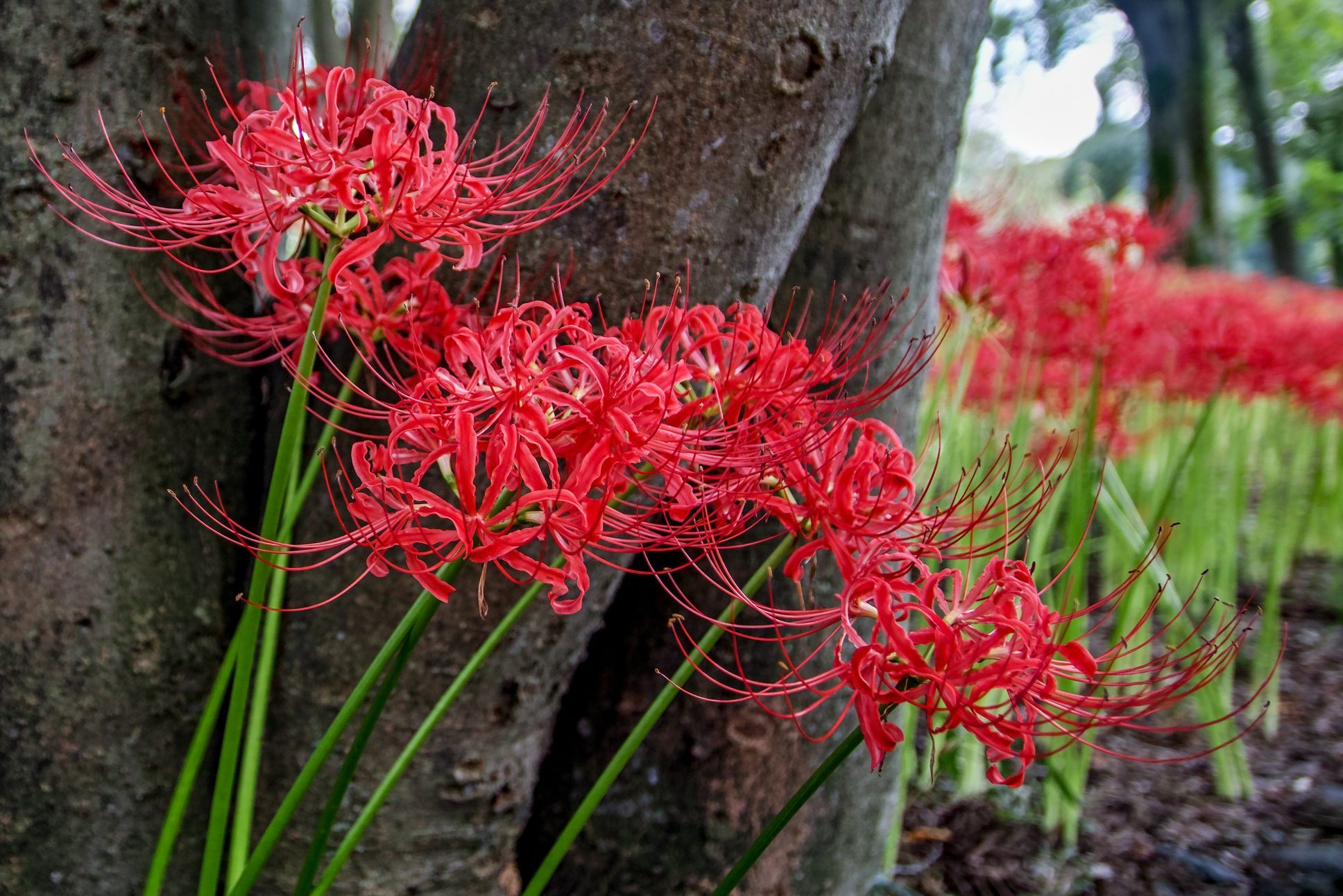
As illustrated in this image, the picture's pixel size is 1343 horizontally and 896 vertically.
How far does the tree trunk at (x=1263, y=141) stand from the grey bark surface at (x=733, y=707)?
8.50 meters

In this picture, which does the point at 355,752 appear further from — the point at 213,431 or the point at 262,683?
the point at 213,431

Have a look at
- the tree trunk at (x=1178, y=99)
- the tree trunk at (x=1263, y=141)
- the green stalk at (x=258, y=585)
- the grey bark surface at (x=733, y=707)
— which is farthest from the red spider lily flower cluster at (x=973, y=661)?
the tree trunk at (x=1263, y=141)

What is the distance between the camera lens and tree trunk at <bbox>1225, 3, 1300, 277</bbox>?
880 centimetres

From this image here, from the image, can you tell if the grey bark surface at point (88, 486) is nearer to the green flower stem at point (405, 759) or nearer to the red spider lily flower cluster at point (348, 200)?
the red spider lily flower cluster at point (348, 200)

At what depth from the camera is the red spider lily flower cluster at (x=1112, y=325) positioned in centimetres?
224

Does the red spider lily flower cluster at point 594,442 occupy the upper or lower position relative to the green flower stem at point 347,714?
upper

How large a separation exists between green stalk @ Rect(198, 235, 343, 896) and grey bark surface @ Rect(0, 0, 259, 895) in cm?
42

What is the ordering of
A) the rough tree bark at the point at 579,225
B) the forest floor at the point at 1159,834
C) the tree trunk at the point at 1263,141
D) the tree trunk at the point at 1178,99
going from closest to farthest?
the rough tree bark at the point at 579,225 < the forest floor at the point at 1159,834 < the tree trunk at the point at 1178,99 < the tree trunk at the point at 1263,141

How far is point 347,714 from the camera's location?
2.56 feet

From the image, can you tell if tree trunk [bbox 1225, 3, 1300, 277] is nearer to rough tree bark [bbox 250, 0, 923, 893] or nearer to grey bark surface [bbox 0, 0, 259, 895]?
rough tree bark [bbox 250, 0, 923, 893]

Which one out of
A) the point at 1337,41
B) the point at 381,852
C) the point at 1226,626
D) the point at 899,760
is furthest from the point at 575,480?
the point at 1337,41

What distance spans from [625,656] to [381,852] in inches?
17.8

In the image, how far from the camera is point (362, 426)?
117cm

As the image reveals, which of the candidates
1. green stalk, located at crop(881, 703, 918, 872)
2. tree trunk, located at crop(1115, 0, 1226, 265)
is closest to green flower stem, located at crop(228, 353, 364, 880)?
green stalk, located at crop(881, 703, 918, 872)
